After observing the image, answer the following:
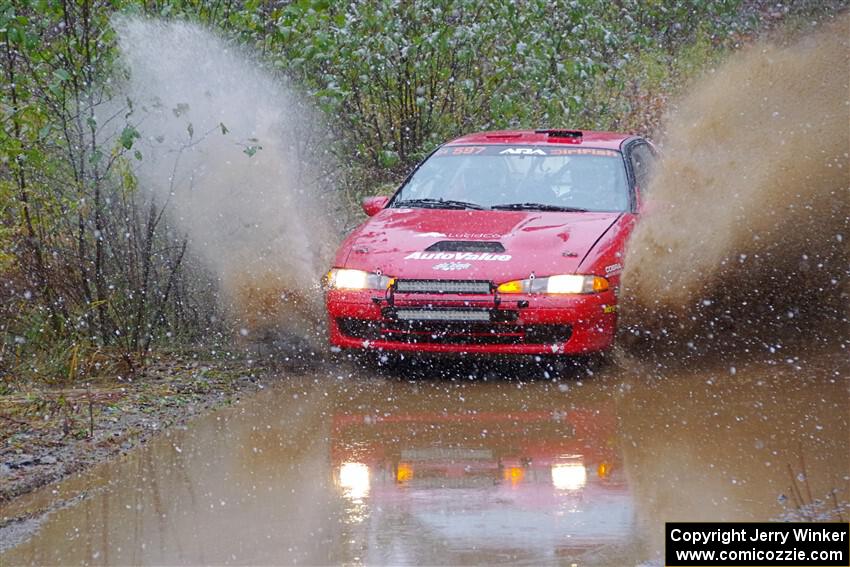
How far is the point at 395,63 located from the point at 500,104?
1205mm

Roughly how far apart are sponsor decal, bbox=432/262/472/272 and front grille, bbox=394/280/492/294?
0.29 feet

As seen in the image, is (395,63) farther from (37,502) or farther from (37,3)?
(37,502)

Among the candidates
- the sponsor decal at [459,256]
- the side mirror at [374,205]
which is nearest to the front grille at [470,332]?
the sponsor decal at [459,256]

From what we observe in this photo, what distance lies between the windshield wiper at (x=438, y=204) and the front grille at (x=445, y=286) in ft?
4.16

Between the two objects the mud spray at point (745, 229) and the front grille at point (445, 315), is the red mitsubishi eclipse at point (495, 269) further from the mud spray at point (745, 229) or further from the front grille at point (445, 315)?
the mud spray at point (745, 229)

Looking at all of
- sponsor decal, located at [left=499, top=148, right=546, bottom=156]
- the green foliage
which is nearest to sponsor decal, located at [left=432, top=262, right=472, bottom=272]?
sponsor decal, located at [left=499, top=148, right=546, bottom=156]

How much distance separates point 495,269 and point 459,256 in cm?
29

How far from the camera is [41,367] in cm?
953

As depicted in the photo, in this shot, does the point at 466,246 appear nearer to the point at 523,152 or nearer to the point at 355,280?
the point at 355,280

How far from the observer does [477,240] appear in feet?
30.8

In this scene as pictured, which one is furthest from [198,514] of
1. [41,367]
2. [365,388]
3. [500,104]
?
[500,104]

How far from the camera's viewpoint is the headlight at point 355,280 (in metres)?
9.23

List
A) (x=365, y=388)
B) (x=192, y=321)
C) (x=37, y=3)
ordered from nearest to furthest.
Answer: (x=365, y=388)
(x=37, y=3)
(x=192, y=321)

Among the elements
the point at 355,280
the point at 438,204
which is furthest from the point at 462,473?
the point at 438,204
